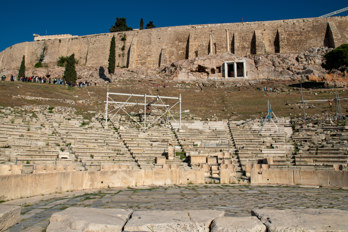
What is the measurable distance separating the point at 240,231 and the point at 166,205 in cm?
314

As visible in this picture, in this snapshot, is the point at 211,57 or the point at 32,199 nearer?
the point at 32,199

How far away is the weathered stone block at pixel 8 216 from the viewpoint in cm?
356

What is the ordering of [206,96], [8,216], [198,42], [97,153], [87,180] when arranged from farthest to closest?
[198,42]
[206,96]
[97,153]
[87,180]
[8,216]

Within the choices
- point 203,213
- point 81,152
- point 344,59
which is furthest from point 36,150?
point 344,59

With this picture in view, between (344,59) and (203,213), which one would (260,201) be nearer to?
(203,213)

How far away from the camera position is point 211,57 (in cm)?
4022

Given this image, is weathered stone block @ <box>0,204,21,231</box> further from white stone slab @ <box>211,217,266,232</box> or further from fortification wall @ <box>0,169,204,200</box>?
fortification wall @ <box>0,169,204,200</box>

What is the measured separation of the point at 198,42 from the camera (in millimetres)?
46250

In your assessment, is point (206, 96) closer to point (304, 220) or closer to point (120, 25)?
point (304, 220)

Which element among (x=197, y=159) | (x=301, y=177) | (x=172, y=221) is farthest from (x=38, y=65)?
(x=172, y=221)

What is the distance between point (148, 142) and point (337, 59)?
2918cm

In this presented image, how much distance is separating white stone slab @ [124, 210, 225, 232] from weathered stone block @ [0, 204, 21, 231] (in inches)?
63.4

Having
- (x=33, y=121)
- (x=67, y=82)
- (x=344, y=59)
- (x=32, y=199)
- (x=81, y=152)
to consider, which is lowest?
(x=32, y=199)

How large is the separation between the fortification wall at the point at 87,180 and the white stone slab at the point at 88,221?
12.4ft
